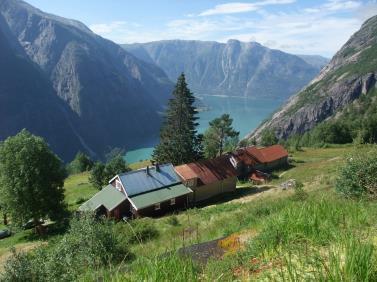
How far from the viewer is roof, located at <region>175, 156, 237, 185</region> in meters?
55.7

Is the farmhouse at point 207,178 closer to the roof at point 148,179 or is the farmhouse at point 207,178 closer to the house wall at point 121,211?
the roof at point 148,179

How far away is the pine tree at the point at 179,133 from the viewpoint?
219 feet

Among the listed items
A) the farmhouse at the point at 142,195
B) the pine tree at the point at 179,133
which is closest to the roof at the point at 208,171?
the farmhouse at the point at 142,195

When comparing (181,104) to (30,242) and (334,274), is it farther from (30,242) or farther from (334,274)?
(334,274)

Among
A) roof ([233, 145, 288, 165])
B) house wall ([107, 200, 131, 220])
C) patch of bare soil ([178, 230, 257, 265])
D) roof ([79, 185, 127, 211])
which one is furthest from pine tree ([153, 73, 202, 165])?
patch of bare soil ([178, 230, 257, 265])

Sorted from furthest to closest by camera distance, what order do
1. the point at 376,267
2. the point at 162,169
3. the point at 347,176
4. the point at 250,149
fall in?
the point at 250,149 < the point at 162,169 < the point at 347,176 < the point at 376,267

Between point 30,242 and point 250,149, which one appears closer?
point 30,242

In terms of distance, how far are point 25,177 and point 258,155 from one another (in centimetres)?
4211

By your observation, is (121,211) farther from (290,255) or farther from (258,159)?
(290,255)

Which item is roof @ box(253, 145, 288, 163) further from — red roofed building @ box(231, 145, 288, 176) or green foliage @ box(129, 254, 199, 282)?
green foliage @ box(129, 254, 199, 282)

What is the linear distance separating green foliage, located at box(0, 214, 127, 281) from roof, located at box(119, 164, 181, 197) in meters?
30.8

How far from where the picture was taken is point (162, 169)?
54594mm

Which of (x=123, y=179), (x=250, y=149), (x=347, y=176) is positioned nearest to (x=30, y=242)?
(x=123, y=179)

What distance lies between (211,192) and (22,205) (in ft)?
82.0
